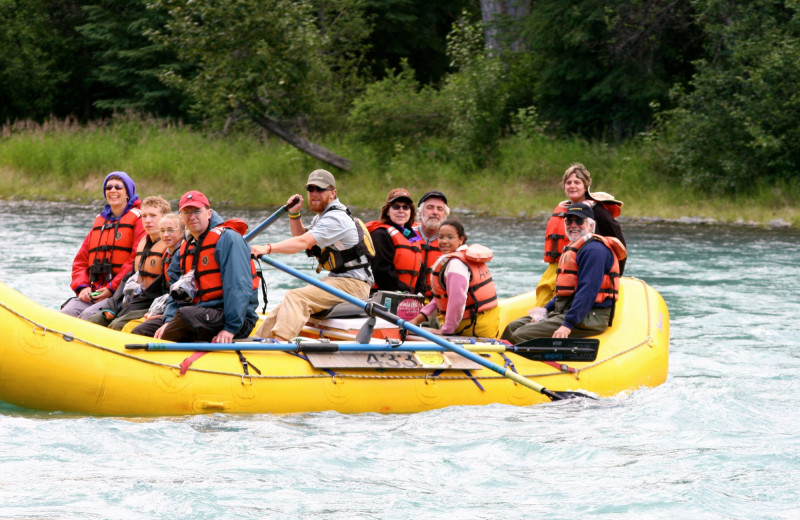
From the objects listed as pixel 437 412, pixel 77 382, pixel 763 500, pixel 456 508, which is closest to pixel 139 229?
pixel 77 382

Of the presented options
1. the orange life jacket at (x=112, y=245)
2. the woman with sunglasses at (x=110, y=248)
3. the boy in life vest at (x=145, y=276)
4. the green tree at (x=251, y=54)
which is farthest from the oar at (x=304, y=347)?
the green tree at (x=251, y=54)

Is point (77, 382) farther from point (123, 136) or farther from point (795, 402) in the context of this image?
point (123, 136)

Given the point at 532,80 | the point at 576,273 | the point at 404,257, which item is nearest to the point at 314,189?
the point at 404,257

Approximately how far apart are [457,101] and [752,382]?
12.2 meters

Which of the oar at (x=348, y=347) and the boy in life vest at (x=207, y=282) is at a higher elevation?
the boy in life vest at (x=207, y=282)

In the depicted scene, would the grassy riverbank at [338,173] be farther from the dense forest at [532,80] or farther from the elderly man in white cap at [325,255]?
the elderly man in white cap at [325,255]

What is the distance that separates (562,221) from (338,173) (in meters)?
12.8

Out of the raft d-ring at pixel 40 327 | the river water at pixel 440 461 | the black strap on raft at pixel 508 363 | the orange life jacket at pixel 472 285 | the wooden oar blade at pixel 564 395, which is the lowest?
the river water at pixel 440 461

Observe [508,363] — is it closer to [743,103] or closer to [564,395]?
[564,395]

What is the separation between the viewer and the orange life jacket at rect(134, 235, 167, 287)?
609 centimetres

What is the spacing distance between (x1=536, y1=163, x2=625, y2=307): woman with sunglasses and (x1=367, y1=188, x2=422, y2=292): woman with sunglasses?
83 centimetres

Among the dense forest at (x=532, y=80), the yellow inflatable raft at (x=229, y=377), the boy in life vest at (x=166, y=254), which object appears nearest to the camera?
the yellow inflatable raft at (x=229, y=377)

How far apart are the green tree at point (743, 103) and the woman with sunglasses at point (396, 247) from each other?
997cm

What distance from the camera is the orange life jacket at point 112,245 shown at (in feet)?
21.7
